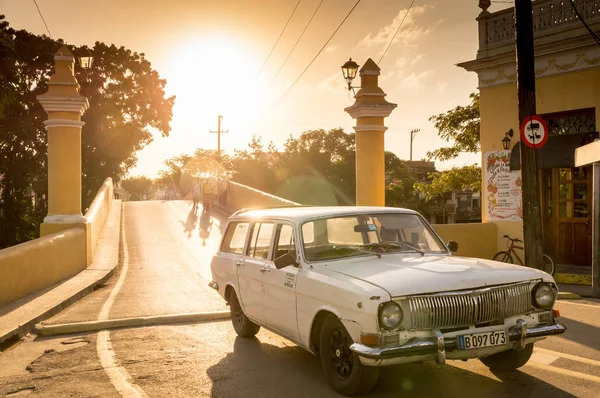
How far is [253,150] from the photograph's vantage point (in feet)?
259

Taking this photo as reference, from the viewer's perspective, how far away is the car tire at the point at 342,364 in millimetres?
4988

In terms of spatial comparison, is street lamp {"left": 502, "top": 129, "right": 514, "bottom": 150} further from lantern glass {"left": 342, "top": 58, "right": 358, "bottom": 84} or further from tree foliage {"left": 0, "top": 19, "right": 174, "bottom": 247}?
tree foliage {"left": 0, "top": 19, "right": 174, "bottom": 247}

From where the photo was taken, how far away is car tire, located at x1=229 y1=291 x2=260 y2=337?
24.6ft

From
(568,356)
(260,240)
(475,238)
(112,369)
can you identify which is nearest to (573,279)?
(475,238)

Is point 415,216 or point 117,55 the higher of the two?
point 117,55

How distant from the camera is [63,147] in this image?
15141mm

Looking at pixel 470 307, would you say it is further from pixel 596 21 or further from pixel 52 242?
pixel 596 21

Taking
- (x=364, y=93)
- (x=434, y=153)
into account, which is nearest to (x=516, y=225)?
(x=364, y=93)

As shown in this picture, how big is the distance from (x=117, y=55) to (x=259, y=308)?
4033 cm

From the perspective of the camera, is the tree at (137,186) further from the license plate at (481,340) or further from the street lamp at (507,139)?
the license plate at (481,340)

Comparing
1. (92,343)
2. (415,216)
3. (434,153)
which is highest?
(434,153)

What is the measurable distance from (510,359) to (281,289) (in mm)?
2318

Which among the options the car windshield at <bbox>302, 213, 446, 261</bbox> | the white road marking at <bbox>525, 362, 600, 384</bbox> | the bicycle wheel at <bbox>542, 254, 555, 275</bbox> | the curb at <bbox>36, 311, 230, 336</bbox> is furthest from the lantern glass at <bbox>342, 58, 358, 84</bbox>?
the white road marking at <bbox>525, 362, 600, 384</bbox>

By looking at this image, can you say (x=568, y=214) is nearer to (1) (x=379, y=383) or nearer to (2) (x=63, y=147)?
(1) (x=379, y=383)
